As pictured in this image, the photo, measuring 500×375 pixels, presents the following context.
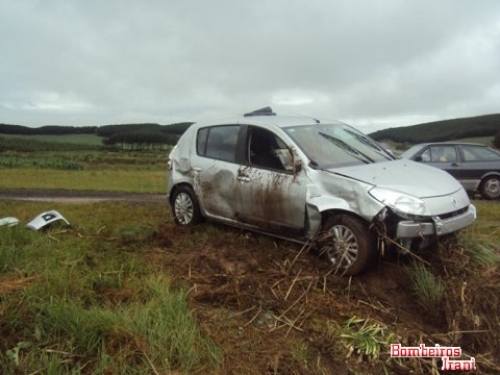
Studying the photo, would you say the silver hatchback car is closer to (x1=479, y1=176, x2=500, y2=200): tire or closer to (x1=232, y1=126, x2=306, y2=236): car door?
A: (x1=232, y1=126, x2=306, y2=236): car door

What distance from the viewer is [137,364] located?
3307mm

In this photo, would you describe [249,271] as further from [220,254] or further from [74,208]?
[74,208]

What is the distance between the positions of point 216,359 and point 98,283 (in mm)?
1661

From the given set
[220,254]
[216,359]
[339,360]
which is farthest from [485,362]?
[220,254]

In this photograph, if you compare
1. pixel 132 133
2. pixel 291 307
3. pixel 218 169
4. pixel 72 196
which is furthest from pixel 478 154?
pixel 132 133

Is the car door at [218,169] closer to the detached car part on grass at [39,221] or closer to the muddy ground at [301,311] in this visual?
the muddy ground at [301,311]

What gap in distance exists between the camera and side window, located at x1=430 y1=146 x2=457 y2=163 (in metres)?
12.9

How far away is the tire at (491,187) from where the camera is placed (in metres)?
12.5

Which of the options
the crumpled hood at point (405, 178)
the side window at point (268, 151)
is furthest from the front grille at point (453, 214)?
the side window at point (268, 151)

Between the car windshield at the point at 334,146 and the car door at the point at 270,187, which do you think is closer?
the car door at the point at 270,187

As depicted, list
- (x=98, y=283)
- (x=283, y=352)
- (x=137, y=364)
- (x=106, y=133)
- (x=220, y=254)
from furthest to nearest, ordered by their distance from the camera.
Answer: (x=106, y=133), (x=220, y=254), (x=98, y=283), (x=283, y=352), (x=137, y=364)

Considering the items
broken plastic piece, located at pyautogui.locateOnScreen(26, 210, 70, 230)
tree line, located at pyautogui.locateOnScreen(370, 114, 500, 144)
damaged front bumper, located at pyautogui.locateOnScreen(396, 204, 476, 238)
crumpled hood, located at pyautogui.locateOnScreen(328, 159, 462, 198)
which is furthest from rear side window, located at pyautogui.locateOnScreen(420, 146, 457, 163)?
tree line, located at pyautogui.locateOnScreen(370, 114, 500, 144)

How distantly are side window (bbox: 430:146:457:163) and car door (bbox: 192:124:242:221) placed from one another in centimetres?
815

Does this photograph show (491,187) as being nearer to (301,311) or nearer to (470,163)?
(470,163)
